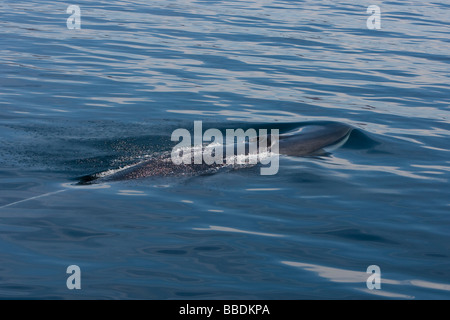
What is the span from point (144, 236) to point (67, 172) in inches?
109

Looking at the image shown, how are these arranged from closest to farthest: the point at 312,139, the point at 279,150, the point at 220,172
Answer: the point at 220,172 → the point at 279,150 → the point at 312,139

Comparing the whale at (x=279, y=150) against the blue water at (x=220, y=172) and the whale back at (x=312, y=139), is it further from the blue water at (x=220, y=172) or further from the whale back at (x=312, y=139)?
the blue water at (x=220, y=172)

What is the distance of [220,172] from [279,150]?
5.43ft

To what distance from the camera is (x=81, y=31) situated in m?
23.9

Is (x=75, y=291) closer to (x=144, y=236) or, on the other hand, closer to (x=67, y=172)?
(x=144, y=236)

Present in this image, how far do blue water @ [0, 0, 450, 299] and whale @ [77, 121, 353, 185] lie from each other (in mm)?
253

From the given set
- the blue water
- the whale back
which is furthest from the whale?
the blue water

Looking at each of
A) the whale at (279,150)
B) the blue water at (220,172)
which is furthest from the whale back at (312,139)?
the blue water at (220,172)

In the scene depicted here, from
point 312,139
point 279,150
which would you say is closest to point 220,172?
point 279,150

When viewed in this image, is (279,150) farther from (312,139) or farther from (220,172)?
(220,172)

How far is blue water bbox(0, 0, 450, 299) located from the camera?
7.56 meters

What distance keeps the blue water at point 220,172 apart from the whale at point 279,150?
10.0 inches

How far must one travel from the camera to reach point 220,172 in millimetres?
10758
